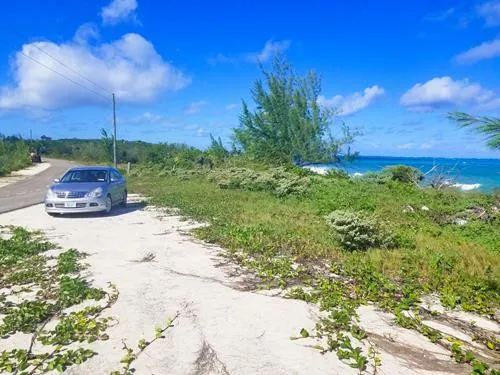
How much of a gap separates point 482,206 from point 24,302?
13620 mm

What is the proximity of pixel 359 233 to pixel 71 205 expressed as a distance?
8.69 meters

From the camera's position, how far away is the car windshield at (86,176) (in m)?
13.5

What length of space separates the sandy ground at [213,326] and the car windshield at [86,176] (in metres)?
5.98

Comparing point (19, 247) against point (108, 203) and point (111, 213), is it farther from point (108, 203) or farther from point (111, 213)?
point (111, 213)

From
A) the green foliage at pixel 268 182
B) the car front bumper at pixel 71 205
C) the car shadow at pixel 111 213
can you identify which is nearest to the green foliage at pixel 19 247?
the car front bumper at pixel 71 205

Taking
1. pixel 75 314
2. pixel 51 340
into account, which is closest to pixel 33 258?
pixel 75 314

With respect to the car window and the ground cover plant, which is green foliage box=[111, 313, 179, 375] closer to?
the ground cover plant

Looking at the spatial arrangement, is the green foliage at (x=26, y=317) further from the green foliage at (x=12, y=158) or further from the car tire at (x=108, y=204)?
the green foliage at (x=12, y=158)

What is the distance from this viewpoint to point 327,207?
13156 mm

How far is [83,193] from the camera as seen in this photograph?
12367 millimetres

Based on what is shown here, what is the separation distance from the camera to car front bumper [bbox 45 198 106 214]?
12234 mm

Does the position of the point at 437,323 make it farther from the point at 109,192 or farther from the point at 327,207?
the point at 109,192

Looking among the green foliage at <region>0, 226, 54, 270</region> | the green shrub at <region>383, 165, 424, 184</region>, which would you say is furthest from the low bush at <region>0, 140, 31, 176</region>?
the green shrub at <region>383, 165, 424, 184</region>

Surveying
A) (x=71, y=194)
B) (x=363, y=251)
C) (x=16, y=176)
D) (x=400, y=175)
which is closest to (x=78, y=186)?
(x=71, y=194)
